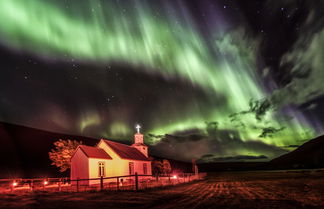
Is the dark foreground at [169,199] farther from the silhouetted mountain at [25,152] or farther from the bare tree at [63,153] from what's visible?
the silhouetted mountain at [25,152]

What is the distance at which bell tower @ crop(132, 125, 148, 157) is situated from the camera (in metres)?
47.6

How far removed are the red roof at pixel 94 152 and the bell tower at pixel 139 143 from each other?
42.0ft

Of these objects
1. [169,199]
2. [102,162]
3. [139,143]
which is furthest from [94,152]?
[169,199]

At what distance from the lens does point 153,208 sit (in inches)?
456

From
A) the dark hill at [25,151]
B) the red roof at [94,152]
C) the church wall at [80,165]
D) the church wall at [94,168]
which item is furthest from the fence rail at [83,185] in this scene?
the dark hill at [25,151]

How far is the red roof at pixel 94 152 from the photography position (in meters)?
30.8

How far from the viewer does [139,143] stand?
4816 centimetres

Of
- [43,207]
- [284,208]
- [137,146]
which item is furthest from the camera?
[137,146]

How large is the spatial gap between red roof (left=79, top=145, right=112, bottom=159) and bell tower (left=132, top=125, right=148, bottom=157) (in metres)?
12.8

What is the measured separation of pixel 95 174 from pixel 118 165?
15.3 ft

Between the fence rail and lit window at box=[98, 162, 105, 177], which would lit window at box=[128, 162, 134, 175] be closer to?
lit window at box=[98, 162, 105, 177]

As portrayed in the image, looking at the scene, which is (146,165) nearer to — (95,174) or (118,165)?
(118,165)

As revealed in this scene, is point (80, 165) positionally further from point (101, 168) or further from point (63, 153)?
point (63, 153)

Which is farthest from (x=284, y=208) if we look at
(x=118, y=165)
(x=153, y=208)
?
(x=118, y=165)
